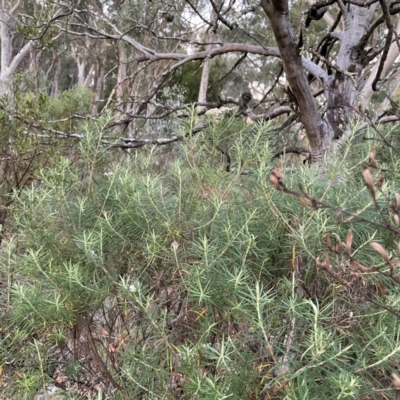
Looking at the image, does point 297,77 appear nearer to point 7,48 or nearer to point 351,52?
point 351,52

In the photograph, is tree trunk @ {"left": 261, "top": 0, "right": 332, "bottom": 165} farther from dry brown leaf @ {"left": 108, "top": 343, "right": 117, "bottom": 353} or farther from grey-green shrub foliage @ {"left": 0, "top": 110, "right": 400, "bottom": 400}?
dry brown leaf @ {"left": 108, "top": 343, "right": 117, "bottom": 353}

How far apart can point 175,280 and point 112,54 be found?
1682cm

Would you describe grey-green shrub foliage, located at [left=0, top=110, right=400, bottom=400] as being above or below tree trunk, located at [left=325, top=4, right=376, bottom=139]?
below

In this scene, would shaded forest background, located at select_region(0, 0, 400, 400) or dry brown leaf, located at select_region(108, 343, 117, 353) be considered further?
dry brown leaf, located at select_region(108, 343, 117, 353)

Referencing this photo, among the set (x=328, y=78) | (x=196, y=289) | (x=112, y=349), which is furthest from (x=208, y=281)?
(x=328, y=78)

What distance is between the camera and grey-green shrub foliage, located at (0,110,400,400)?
106 centimetres

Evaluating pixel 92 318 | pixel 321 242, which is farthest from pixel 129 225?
pixel 321 242

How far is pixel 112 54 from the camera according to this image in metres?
16.8

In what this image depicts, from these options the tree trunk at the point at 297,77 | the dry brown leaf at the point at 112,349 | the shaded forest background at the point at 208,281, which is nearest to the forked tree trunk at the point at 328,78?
the tree trunk at the point at 297,77

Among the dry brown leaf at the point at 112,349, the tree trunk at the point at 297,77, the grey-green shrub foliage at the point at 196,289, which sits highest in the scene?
the tree trunk at the point at 297,77

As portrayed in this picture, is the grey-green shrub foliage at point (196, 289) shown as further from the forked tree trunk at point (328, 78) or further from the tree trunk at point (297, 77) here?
the tree trunk at point (297, 77)

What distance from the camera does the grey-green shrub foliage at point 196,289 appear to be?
106 centimetres

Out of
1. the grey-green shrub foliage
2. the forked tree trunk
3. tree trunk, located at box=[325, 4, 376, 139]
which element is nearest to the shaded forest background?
the grey-green shrub foliage

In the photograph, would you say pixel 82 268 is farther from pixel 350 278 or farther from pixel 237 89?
pixel 237 89
